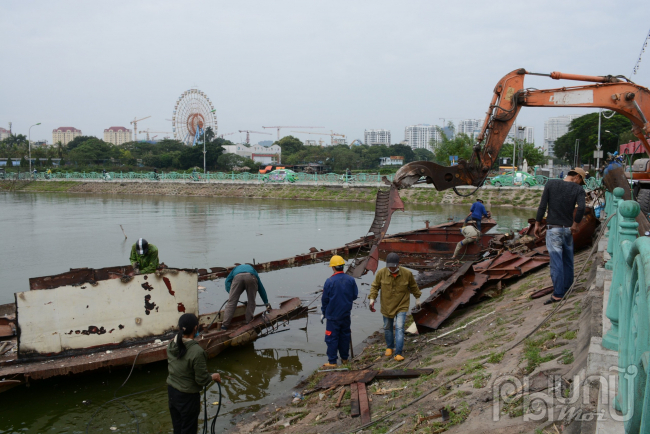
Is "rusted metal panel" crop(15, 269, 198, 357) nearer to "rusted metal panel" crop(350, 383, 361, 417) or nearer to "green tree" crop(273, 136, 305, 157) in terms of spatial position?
"rusted metal panel" crop(350, 383, 361, 417)

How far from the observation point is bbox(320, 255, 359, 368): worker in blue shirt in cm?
679

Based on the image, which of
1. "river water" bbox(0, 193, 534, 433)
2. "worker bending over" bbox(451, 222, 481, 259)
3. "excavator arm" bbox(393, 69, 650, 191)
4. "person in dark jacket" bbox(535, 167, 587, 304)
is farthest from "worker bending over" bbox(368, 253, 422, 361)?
"worker bending over" bbox(451, 222, 481, 259)

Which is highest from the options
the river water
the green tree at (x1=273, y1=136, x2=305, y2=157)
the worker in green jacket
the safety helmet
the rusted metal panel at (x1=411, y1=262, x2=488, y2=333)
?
the green tree at (x1=273, y1=136, x2=305, y2=157)

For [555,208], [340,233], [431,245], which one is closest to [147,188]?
[340,233]

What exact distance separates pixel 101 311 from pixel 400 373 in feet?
15.9

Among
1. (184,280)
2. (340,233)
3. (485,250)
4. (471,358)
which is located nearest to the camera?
(471,358)

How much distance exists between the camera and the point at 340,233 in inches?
976

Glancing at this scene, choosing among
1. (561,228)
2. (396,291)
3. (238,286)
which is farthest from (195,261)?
(561,228)

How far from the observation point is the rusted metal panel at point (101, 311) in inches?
272

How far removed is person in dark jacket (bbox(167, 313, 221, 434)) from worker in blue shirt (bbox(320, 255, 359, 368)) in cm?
259

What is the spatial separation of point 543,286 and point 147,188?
5653 centimetres

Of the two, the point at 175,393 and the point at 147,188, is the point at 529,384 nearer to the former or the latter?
the point at 175,393

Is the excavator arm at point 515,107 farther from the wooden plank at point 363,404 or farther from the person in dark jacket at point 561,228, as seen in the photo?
the wooden plank at point 363,404

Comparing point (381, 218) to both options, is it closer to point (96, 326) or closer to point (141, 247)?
point (141, 247)
